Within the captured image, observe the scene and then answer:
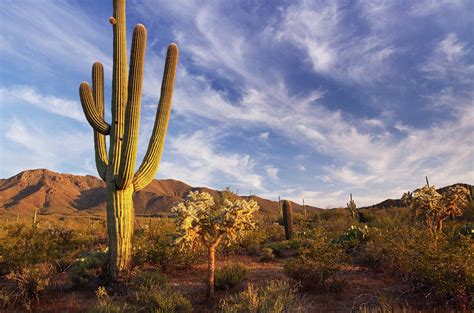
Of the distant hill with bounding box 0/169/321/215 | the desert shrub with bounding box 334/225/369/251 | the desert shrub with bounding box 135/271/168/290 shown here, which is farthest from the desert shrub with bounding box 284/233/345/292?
the distant hill with bounding box 0/169/321/215

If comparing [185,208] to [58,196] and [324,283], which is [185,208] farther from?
[58,196]

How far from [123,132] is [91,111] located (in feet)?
4.19

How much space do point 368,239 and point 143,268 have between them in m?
7.47

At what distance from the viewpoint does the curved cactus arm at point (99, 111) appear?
30.1ft

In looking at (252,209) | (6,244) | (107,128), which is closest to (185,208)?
(252,209)

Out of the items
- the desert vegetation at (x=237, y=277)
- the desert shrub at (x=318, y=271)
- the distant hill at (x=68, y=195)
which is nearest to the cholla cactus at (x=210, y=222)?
the desert vegetation at (x=237, y=277)

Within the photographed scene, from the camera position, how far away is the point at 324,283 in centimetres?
714

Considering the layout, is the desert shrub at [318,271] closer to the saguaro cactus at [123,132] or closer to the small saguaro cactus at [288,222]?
the saguaro cactus at [123,132]

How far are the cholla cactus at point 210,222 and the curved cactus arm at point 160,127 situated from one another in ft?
8.85

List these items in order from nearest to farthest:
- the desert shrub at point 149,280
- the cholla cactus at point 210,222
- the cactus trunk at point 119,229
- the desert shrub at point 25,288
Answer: the cholla cactus at point 210,222 → the desert shrub at point 25,288 → the desert shrub at point 149,280 → the cactus trunk at point 119,229

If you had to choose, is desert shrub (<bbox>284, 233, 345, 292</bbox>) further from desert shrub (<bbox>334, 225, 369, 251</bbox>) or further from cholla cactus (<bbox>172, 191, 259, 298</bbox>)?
desert shrub (<bbox>334, 225, 369, 251</bbox>)

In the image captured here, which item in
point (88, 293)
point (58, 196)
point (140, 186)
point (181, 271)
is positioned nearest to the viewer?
point (88, 293)

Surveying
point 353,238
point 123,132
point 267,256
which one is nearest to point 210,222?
point 123,132

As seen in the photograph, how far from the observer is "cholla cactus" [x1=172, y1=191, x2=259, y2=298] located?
632cm
